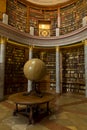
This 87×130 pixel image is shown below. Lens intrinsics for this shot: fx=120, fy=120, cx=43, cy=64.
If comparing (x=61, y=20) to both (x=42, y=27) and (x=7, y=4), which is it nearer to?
(x=42, y=27)

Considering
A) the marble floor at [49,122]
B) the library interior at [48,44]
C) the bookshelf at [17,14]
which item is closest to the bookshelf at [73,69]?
the library interior at [48,44]

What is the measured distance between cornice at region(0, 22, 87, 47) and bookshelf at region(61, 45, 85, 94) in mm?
748

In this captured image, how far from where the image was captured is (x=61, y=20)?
8.30m

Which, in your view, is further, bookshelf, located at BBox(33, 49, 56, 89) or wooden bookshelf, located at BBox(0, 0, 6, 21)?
bookshelf, located at BBox(33, 49, 56, 89)

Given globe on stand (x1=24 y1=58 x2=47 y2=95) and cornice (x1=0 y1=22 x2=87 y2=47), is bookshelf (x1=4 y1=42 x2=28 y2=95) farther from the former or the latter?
globe on stand (x1=24 y1=58 x2=47 y2=95)

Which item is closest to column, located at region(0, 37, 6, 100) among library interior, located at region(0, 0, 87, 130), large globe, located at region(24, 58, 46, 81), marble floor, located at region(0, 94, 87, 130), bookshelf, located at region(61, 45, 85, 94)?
library interior, located at region(0, 0, 87, 130)

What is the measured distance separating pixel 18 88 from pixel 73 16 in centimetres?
583

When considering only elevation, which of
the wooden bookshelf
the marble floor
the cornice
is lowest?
Answer: the marble floor

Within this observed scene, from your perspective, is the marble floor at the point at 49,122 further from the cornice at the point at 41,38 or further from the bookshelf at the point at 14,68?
the cornice at the point at 41,38

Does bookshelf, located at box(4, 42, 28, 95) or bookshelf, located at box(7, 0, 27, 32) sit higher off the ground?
bookshelf, located at box(7, 0, 27, 32)

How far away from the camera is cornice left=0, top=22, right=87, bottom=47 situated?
623 cm

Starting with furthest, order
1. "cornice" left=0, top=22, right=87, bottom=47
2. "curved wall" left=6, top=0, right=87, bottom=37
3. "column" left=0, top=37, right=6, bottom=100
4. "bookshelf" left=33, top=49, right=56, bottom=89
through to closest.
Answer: "bookshelf" left=33, top=49, right=56, bottom=89, "curved wall" left=6, top=0, right=87, bottom=37, "cornice" left=0, top=22, right=87, bottom=47, "column" left=0, top=37, right=6, bottom=100

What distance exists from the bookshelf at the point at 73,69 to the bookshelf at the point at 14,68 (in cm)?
269

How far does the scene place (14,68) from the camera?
7.51 metres
